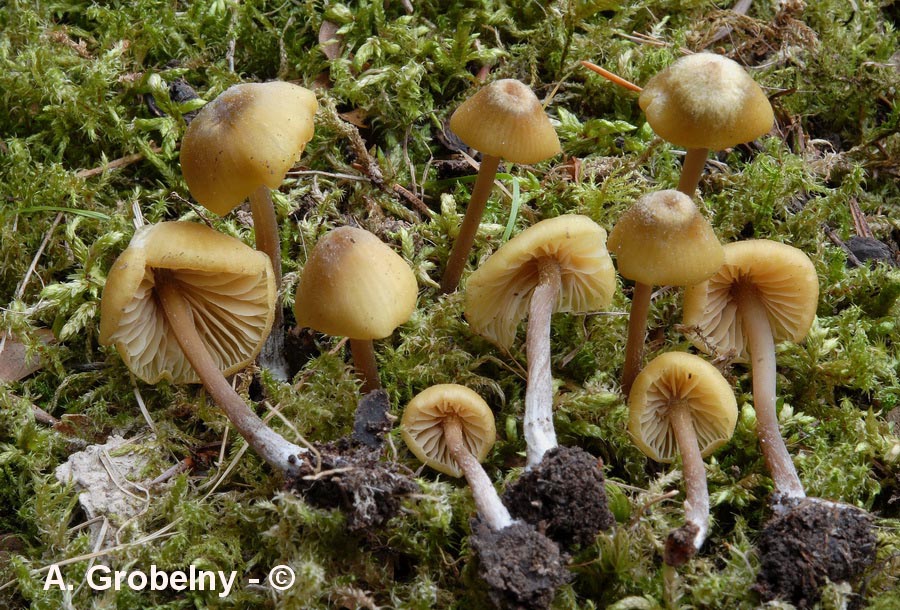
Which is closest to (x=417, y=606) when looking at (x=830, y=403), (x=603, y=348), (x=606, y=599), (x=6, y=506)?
(x=606, y=599)

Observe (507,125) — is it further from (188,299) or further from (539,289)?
(188,299)

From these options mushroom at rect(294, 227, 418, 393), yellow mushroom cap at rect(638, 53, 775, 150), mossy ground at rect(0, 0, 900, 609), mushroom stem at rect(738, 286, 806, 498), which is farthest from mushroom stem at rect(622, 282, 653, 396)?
mushroom at rect(294, 227, 418, 393)

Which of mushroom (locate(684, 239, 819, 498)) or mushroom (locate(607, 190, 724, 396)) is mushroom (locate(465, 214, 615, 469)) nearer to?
mushroom (locate(607, 190, 724, 396))

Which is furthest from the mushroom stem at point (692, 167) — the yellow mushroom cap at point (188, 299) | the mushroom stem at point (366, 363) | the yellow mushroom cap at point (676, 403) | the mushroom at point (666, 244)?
the yellow mushroom cap at point (188, 299)

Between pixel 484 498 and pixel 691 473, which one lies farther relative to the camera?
pixel 691 473

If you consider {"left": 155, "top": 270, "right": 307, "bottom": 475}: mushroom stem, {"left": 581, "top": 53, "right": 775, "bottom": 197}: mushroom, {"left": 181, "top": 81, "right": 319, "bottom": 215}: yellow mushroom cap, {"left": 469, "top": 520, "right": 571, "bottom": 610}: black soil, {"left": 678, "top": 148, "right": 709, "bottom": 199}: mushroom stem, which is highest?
{"left": 581, "top": 53, "right": 775, "bottom": 197}: mushroom

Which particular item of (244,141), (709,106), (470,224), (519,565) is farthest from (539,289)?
(244,141)
